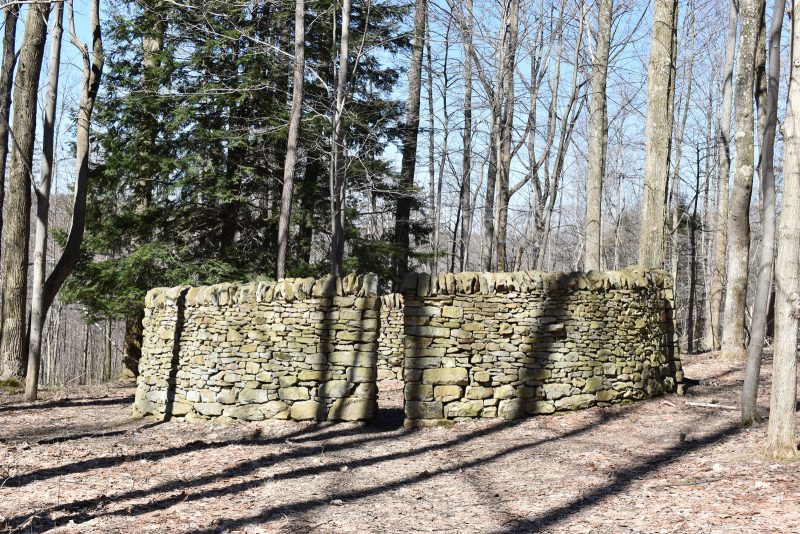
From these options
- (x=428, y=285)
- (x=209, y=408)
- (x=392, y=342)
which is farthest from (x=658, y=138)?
(x=209, y=408)

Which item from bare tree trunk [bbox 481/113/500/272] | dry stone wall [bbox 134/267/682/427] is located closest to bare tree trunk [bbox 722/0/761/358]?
dry stone wall [bbox 134/267/682/427]

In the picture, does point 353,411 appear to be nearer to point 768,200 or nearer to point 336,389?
point 336,389

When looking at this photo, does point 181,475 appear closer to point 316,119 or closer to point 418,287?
point 418,287

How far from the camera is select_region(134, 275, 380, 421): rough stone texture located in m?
8.98

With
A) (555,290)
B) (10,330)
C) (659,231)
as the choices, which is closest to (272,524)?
(555,290)

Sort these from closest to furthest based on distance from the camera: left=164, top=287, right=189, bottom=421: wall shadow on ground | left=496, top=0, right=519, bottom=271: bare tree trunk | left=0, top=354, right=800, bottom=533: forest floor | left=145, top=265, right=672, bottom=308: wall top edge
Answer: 1. left=0, top=354, right=800, bottom=533: forest floor
2. left=145, top=265, right=672, bottom=308: wall top edge
3. left=164, top=287, right=189, bottom=421: wall shadow on ground
4. left=496, top=0, right=519, bottom=271: bare tree trunk

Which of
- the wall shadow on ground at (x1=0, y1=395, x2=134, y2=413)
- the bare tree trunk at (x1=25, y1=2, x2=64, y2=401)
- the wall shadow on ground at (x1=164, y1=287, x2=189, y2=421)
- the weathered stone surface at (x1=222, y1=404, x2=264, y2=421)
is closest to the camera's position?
the weathered stone surface at (x1=222, y1=404, x2=264, y2=421)

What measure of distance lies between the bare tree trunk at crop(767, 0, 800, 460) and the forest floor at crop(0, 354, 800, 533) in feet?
1.03

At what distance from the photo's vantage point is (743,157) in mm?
12062

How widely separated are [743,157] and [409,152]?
24.8 ft

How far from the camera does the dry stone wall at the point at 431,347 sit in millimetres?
8805

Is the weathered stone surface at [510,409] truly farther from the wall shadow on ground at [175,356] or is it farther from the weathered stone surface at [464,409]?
the wall shadow on ground at [175,356]

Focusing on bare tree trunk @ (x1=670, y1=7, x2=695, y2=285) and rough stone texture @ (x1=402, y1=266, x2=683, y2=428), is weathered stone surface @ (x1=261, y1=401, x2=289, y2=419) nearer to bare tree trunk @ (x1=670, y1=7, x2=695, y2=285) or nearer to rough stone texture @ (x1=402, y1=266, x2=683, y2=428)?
rough stone texture @ (x1=402, y1=266, x2=683, y2=428)

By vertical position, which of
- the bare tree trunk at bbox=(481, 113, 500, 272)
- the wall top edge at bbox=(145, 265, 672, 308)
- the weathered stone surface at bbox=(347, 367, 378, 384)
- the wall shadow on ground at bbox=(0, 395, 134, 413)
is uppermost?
the bare tree trunk at bbox=(481, 113, 500, 272)
